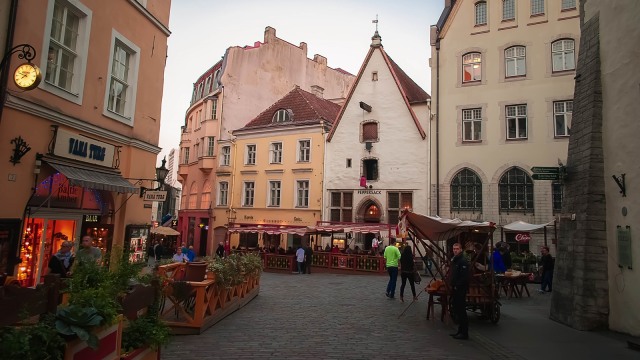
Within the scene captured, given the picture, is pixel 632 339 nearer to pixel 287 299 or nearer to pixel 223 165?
pixel 287 299

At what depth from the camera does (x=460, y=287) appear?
868cm

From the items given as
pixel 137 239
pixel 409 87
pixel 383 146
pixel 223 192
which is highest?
pixel 409 87

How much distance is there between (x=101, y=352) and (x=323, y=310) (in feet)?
24.7

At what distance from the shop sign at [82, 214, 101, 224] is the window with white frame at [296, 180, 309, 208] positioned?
62.2 ft

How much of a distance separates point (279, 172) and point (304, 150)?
7.99ft

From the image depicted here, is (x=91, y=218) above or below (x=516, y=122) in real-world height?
below

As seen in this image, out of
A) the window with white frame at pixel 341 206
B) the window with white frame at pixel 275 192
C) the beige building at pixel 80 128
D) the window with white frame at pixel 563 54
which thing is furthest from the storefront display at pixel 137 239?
the window with white frame at pixel 563 54

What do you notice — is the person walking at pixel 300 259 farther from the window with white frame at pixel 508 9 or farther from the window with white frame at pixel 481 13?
the window with white frame at pixel 508 9

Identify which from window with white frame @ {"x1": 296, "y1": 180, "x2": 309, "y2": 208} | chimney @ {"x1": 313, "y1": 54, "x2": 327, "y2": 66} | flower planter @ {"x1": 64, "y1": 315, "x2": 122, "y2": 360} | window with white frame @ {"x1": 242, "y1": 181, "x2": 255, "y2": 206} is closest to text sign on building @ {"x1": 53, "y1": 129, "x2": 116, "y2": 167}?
flower planter @ {"x1": 64, "y1": 315, "x2": 122, "y2": 360}

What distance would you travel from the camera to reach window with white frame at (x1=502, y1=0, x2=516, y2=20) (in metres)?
23.6

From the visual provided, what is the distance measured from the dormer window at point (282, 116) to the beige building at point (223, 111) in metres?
4.11

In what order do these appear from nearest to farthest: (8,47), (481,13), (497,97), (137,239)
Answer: (8,47) → (137,239) → (497,97) → (481,13)

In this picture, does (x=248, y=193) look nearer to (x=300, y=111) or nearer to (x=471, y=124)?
(x=300, y=111)

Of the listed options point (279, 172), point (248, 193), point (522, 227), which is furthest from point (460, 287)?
point (248, 193)
